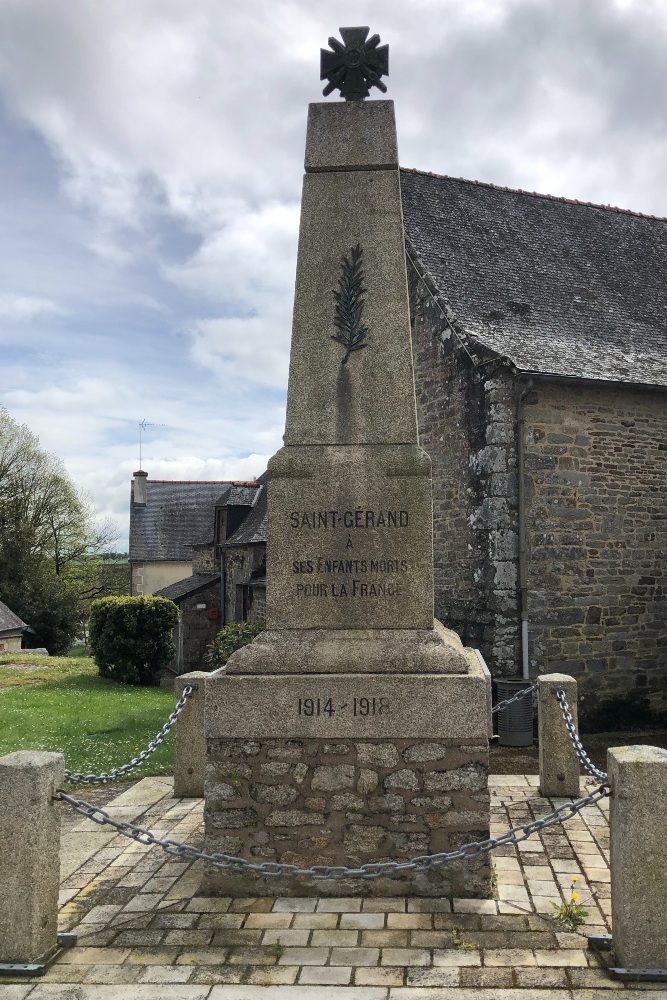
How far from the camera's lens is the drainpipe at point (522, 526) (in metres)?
9.96

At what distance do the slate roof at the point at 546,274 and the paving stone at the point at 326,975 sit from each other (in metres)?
7.94

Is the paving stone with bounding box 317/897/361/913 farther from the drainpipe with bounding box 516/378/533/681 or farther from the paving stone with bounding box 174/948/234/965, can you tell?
the drainpipe with bounding box 516/378/533/681

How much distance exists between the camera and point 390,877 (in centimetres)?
400

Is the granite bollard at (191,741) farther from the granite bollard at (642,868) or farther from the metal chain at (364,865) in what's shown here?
the granite bollard at (642,868)

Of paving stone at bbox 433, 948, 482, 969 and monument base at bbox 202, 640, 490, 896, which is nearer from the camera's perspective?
paving stone at bbox 433, 948, 482, 969

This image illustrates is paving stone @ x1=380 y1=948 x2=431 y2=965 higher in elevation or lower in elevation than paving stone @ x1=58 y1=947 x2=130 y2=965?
higher

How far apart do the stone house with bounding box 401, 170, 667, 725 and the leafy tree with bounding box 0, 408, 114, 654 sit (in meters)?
19.8

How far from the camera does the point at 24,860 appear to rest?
3277 millimetres

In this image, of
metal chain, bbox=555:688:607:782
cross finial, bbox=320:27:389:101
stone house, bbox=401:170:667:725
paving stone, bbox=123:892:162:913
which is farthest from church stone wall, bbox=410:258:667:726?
paving stone, bbox=123:892:162:913

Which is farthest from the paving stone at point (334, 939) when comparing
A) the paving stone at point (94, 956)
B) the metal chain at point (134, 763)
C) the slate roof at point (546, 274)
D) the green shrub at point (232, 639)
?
the green shrub at point (232, 639)

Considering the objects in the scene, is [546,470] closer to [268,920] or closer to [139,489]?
[268,920]

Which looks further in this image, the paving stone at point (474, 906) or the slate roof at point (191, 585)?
the slate roof at point (191, 585)

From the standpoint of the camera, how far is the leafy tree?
26922 mm

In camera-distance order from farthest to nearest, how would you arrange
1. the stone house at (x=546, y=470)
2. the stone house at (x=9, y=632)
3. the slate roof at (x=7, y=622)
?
the stone house at (x=9, y=632) < the slate roof at (x=7, y=622) < the stone house at (x=546, y=470)
